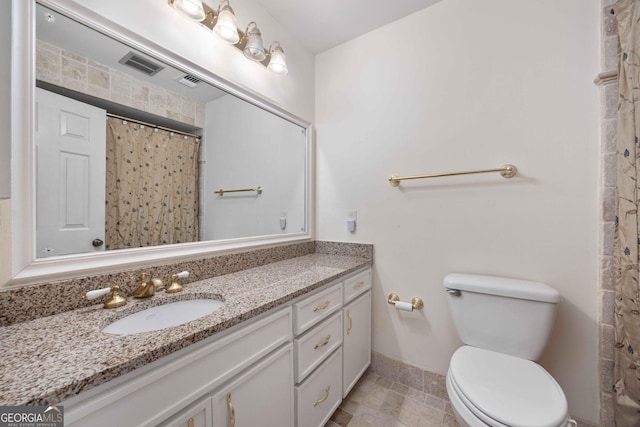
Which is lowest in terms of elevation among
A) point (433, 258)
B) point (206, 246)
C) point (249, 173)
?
point (433, 258)

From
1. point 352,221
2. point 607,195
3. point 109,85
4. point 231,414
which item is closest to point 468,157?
point 607,195

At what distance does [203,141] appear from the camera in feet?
4.37

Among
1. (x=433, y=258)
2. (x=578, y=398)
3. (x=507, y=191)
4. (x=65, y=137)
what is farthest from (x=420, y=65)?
(x=578, y=398)

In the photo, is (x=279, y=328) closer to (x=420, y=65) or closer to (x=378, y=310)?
A: (x=378, y=310)

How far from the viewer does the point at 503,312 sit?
1.19 metres

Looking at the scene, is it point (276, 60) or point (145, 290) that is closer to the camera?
point (145, 290)

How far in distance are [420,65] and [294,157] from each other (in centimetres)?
Result: 105

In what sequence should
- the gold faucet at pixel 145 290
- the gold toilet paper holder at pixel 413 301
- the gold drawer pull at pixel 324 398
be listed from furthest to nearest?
1. the gold toilet paper holder at pixel 413 301
2. the gold drawer pull at pixel 324 398
3. the gold faucet at pixel 145 290

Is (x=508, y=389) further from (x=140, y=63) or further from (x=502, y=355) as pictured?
(x=140, y=63)

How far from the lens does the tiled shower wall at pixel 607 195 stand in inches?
44.5

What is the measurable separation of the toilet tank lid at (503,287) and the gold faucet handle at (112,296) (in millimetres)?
1462

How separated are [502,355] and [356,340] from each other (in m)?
0.74

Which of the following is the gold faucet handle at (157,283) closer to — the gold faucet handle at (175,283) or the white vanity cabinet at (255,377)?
the gold faucet handle at (175,283)

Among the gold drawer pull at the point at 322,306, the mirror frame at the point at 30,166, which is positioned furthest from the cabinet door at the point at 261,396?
the mirror frame at the point at 30,166
